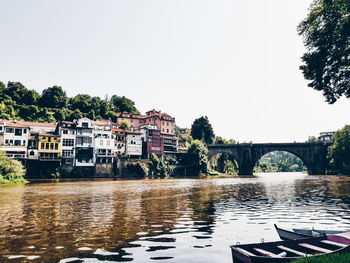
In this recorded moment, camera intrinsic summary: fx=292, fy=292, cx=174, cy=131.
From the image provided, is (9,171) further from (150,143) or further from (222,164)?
(222,164)

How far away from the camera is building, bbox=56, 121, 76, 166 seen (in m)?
88.5

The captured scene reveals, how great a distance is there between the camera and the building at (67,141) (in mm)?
88500

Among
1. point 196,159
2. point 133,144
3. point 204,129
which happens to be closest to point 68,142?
point 133,144

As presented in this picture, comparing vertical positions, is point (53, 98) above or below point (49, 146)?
above

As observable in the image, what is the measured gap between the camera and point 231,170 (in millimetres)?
141375

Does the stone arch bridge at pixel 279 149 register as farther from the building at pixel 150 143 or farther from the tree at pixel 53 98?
the tree at pixel 53 98

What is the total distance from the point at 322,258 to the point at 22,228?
49.4 feet

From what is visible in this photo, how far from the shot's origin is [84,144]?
91.8m

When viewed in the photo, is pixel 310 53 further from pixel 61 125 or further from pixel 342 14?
pixel 61 125

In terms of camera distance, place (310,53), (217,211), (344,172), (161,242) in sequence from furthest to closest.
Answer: (344,172) < (310,53) < (217,211) < (161,242)

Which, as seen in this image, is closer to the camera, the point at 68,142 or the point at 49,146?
the point at 49,146

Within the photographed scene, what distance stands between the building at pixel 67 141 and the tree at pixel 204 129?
66.5m

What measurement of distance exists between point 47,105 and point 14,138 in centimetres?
4885


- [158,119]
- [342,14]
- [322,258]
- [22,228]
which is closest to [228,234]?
[322,258]
